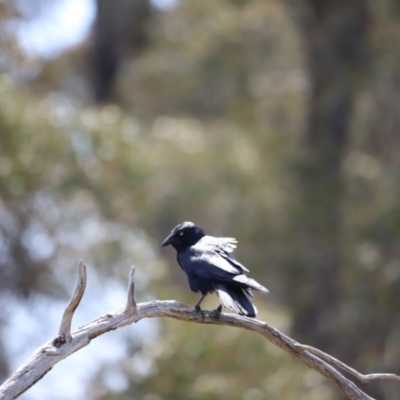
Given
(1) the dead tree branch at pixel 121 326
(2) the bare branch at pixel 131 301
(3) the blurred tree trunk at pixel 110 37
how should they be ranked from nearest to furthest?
(1) the dead tree branch at pixel 121 326
(2) the bare branch at pixel 131 301
(3) the blurred tree trunk at pixel 110 37

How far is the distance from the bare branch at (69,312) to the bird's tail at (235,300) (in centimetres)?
82

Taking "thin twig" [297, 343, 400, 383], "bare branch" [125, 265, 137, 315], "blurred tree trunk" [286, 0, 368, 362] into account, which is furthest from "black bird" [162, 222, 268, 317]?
"blurred tree trunk" [286, 0, 368, 362]

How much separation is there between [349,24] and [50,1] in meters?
5.32

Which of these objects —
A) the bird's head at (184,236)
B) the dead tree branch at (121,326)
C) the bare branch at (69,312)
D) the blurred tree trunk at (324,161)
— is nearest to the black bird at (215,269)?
the bird's head at (184,236)

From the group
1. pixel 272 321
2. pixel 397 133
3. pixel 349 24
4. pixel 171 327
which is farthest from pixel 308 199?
pixel 171 327

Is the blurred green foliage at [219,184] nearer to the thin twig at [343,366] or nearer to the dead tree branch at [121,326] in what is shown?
the dead tree branch at [121,326]

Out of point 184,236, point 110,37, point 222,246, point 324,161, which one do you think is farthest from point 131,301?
point 110,37

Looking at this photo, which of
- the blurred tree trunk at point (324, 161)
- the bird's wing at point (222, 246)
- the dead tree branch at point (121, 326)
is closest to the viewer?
the dead tree branch at point (121, 326)

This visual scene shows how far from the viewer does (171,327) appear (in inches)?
495

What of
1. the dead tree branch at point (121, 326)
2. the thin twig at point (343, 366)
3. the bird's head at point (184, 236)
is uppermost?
the bird's head at point (184, 236)

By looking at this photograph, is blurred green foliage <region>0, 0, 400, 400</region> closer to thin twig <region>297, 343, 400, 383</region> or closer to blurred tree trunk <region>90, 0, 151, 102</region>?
blurred tree trunk <region>90, 0, 151, 102</region>

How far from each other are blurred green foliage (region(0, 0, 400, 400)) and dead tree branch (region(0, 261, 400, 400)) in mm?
7503

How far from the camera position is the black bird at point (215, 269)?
485 centimetres

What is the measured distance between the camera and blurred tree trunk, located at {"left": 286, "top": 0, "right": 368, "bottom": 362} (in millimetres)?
16953
